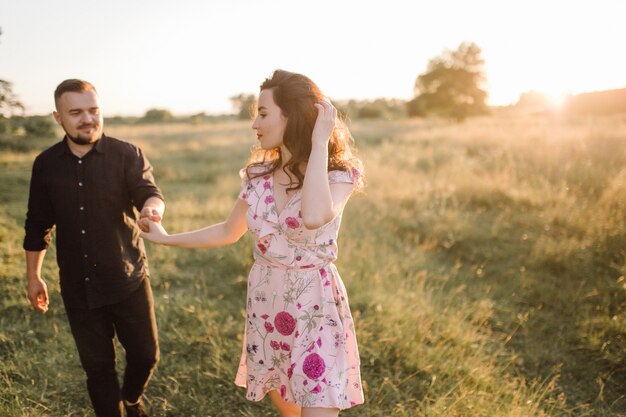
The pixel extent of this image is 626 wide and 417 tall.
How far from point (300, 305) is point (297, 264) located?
21 cm

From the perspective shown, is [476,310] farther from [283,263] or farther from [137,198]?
[137,198]

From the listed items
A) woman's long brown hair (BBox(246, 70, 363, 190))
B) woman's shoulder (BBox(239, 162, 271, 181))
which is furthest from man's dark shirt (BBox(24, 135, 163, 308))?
woman's long brown hair (BBox(246, 70, 363, 190))

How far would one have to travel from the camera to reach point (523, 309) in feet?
16.5

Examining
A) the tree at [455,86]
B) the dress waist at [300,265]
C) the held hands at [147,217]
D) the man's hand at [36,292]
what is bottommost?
the man's hand at [36,292]

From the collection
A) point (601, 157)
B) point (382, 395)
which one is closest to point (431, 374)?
point (382, 395)

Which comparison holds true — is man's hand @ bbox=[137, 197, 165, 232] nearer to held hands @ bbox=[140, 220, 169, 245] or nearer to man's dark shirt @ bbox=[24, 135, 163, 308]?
held hands @ bbox=[140, 220, 169, 245]

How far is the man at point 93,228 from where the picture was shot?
2.59 meters

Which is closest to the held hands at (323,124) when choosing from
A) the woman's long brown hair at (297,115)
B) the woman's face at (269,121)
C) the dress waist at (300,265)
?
the woman's long brown hair at (297,115)

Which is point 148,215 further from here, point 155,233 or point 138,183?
point 138,183

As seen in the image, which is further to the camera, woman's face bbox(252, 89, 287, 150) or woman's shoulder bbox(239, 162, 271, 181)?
woman's shoulder bbox(239, 162, 271, 181)

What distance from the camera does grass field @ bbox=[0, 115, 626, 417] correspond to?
3.42 m

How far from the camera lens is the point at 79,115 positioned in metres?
2.57

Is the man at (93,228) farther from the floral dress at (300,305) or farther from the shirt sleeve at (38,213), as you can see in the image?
the floral dress at (300,305)

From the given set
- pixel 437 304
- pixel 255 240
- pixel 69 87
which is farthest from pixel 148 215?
pixel 437 304
